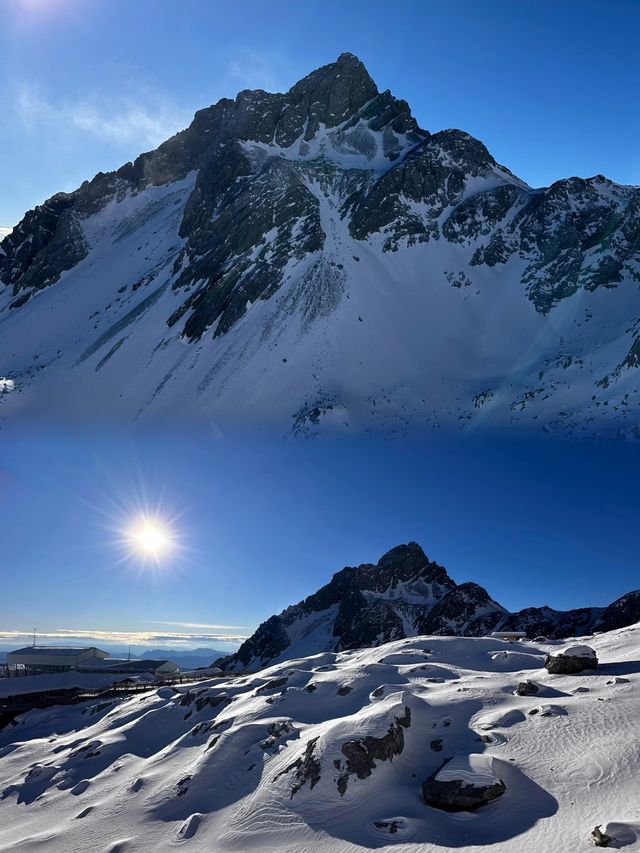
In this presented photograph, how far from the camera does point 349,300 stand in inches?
4938

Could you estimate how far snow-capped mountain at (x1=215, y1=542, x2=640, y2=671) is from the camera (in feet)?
299

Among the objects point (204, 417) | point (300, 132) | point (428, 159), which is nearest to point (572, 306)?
point (428, 159)

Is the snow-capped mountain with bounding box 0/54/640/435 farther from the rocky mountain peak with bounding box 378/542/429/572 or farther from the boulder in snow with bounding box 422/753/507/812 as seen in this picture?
the boulder in snow with bounding box 422/753/507/812

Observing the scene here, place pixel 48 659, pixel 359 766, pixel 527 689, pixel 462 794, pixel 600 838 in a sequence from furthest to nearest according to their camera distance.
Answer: pixel 48 659
pixel 527 689
pixel 359 766
pixel 462 794
pixel 600 838

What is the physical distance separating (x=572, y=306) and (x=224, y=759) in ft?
397

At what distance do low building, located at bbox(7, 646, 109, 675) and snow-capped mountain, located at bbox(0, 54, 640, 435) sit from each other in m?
39.2

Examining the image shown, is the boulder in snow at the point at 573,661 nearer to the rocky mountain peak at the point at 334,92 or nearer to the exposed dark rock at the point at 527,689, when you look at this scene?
the exposed dark rock at the point at 527,689

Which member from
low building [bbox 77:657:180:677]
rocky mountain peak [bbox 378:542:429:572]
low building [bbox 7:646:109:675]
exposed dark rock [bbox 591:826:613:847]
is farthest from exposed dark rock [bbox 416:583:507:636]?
exposed dark rock [bbox 591:826:613:847]

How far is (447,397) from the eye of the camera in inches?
4355

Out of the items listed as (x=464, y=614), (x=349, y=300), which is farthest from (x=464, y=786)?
(x=349, y=300)

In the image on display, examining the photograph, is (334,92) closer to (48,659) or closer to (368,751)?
(48,659)

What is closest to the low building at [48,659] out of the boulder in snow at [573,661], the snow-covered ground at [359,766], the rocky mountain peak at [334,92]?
the snow-covered ground at [359,766]

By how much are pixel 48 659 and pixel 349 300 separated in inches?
3098

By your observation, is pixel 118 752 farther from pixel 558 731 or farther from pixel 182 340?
pixel 182 340
